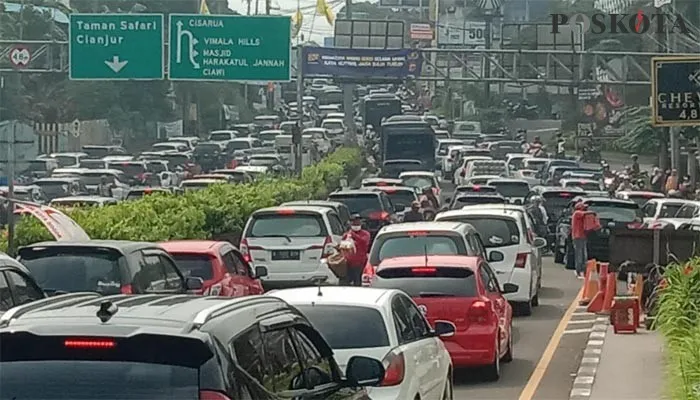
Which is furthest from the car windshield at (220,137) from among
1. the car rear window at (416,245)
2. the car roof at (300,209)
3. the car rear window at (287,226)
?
the car rear window at (416,245)

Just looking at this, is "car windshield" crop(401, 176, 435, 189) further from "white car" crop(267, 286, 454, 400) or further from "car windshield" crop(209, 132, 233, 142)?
"white car" crop(267, 286, 454, 400)

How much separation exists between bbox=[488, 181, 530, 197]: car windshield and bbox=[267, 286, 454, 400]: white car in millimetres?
32121

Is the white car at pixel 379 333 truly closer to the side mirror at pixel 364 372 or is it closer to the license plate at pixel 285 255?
the side mirror at pixel 364 372

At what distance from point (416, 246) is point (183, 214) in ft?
27.4

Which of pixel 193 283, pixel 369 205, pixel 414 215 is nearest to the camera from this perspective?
pixel 193 283

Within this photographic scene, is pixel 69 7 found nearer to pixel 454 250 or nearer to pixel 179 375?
pixel 454 250

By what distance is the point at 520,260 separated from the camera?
2383cm

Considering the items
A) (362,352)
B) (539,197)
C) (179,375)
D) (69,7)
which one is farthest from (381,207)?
(69,7)

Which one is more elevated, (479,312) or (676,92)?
Answer: (676,92)

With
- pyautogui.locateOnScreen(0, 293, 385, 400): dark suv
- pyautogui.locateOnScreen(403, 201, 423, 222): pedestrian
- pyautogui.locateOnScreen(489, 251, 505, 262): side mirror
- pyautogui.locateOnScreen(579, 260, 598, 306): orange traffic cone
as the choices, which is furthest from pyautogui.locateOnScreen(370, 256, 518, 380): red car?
pyautogui.locateOnScreen(403, 201, 423, 222): pedestrian

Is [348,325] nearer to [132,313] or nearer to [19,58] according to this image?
[132,313]

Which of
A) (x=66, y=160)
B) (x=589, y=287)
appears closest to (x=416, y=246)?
(x=589, y=287)

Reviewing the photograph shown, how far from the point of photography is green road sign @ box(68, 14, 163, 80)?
129 feet

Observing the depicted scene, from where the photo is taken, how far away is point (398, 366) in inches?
432
